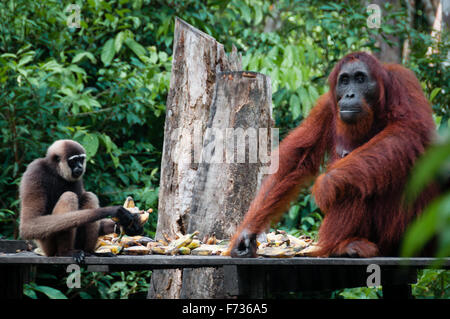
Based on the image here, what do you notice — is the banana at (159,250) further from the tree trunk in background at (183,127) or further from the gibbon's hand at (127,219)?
the tree trunk in background at (183,127)

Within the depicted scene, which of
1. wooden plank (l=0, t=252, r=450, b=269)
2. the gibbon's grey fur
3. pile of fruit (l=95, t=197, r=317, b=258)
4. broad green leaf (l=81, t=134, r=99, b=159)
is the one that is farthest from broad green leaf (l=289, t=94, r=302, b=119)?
wooden plank (l=0, t=252, r=450, b=269)

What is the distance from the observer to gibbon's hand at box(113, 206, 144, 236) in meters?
3.25

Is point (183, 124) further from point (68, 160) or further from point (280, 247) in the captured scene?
point (280, 247)

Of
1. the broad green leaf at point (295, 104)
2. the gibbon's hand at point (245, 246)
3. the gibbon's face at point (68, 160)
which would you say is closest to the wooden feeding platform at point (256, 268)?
the gibbon's hand at point (245, 246)

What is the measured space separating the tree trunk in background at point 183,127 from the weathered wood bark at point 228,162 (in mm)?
307

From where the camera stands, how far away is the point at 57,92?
223 inches

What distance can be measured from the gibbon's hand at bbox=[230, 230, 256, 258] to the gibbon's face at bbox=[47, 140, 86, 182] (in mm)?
1196

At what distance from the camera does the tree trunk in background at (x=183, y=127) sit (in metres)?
4.42

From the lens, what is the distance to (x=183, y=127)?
451 cm

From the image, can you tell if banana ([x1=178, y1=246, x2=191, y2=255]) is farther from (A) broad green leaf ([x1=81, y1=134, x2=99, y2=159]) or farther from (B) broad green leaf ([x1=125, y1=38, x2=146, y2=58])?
(B) broad green leaf ([x1=125, y1=38, x2=146, y2=58])

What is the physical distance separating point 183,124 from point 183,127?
2cm

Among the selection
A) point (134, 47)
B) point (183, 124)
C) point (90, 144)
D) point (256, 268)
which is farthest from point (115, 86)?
point (256, 268)

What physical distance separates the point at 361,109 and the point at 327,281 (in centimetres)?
111

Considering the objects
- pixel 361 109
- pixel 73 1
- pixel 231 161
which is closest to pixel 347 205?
pixel 361 109
